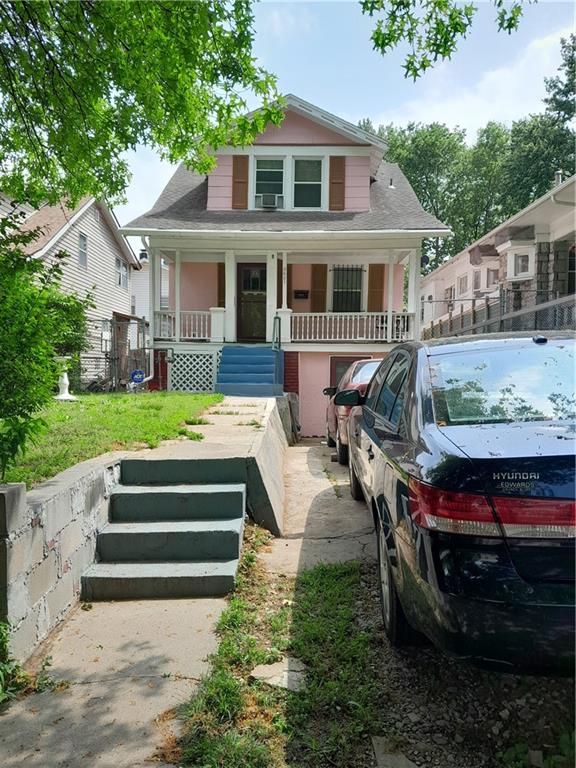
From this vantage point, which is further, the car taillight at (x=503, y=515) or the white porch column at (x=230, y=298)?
the white porch column at (x=230, y=298)

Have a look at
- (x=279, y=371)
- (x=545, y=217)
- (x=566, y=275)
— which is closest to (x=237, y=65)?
(x=279, y=371)

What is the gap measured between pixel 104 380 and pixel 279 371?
698 cm

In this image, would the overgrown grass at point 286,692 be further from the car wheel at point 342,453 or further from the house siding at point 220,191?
the house siding at point 220,191

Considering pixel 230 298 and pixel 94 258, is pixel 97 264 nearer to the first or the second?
pixel 94 258

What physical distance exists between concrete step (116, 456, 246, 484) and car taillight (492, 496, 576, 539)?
3049 millimetres

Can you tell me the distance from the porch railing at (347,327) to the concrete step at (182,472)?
9.90 meters

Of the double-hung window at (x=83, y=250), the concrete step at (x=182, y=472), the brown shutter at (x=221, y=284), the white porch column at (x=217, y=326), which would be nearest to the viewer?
the concrete step at (x=182, y=472)

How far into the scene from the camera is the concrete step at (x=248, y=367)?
43.9 feet

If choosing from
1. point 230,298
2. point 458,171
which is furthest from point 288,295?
→ point 458,171

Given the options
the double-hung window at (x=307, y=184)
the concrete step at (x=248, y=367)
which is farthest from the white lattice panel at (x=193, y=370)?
the double-hung window at (x=307, y=184)

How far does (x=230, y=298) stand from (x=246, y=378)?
273 centimetres

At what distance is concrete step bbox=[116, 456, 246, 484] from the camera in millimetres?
4734

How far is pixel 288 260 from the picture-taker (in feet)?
51.7

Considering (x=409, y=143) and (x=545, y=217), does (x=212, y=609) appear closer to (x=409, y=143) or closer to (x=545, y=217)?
(x=545, y=217)
